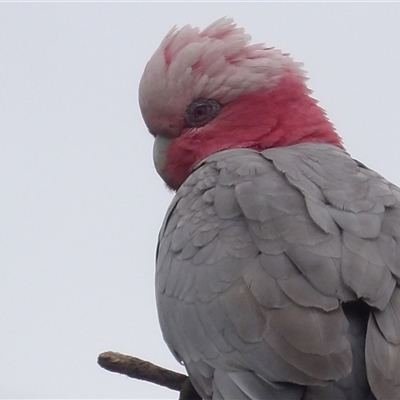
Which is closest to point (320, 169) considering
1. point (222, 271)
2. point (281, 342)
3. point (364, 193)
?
point (364, 193)

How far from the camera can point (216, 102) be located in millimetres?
6043

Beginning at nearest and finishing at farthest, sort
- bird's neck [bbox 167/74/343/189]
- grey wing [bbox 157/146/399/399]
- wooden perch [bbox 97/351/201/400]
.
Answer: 1. grey wing [bbox 157/146/399/399]
2. wooden perch [bbox 97/351/201/400]
3. bird's neck [bbox 167/74/343/189]

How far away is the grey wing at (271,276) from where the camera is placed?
4.00 m

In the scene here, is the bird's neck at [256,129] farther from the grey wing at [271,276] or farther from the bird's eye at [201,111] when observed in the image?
the grey wing at [271,276]

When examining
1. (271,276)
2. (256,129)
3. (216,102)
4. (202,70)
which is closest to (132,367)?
(271,276)

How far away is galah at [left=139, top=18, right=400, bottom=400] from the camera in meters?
4.01

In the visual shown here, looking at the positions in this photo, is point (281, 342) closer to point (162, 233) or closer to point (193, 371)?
point (193, 371)

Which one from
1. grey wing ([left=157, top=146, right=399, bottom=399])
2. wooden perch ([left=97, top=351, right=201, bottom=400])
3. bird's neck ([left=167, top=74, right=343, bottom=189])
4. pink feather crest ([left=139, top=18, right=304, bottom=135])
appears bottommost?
wooden perch ([left=97, top=351, right=201, bottom=400])

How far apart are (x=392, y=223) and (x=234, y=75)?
1870mm

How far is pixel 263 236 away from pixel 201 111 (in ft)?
5.96

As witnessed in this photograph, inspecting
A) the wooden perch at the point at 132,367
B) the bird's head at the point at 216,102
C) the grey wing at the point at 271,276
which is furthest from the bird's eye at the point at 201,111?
the wooden perch at the point at 132,367

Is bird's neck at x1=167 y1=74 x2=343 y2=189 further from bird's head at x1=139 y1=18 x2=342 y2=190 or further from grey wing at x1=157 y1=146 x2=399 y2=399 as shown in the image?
grey wing at x1=157 y1=146 x2=399 y2=399

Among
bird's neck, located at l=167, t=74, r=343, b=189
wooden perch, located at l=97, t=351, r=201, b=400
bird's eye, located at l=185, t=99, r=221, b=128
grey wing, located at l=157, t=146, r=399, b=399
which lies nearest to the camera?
grey wing, located at l=157, t=146, r=399, b=399

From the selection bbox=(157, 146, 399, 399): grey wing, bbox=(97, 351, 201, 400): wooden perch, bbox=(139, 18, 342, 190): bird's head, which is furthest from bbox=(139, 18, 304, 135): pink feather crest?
bbox=(97, 351, 201, 400): wooden perch
